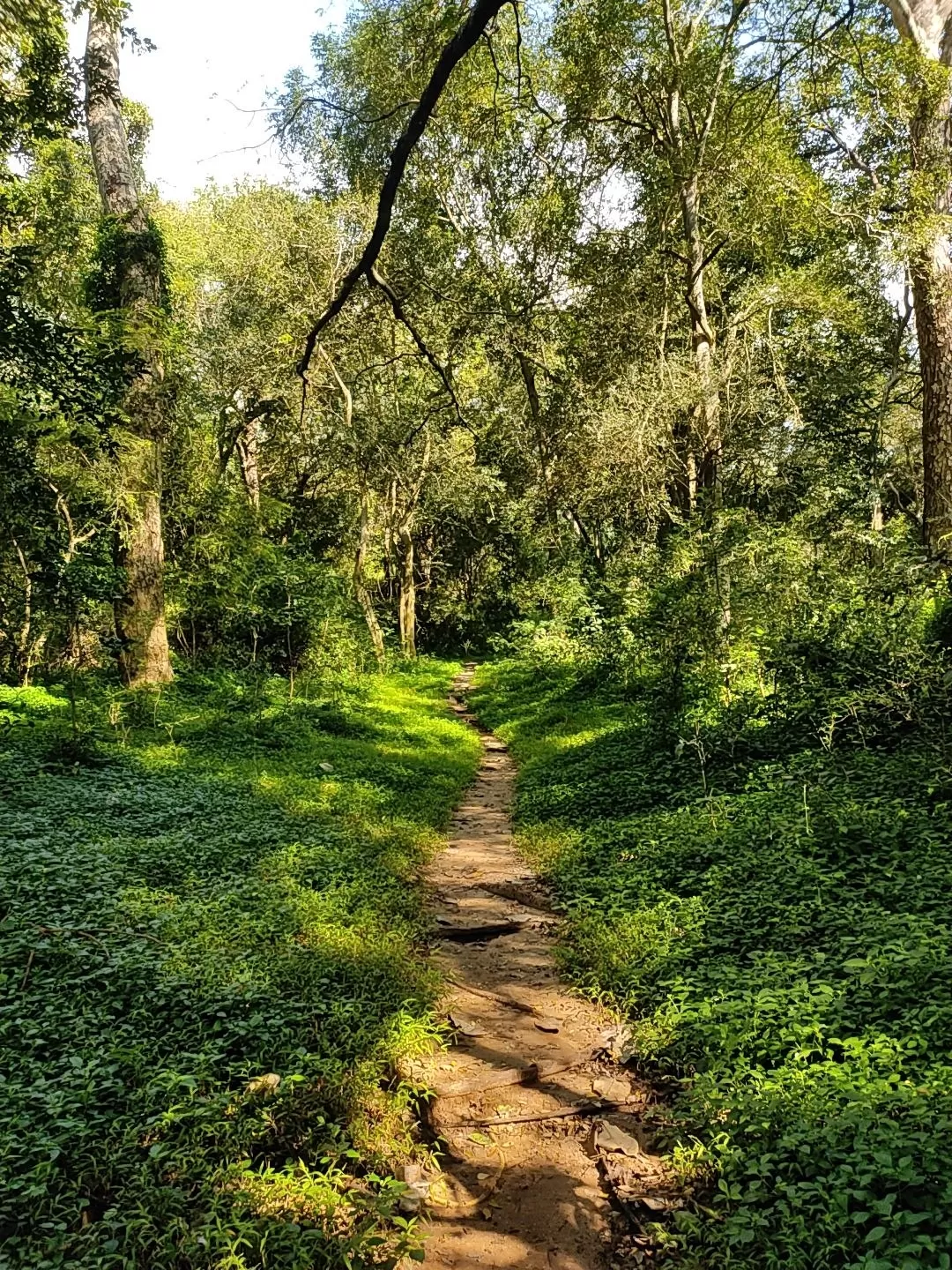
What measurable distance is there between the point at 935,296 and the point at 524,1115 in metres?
10.6

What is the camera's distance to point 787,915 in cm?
523

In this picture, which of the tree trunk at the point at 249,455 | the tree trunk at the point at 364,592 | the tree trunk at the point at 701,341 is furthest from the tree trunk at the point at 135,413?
the tree trunk at the point at 249,455

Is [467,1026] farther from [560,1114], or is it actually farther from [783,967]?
[783,967]

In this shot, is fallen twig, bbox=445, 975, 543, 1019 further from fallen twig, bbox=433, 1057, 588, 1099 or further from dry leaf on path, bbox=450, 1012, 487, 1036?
fallen twig, bbox=433, 1057, 588, 1099

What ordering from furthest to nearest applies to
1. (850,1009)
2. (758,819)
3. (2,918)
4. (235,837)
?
(235,837)
(758,819)
(2,918)
(850,1009)

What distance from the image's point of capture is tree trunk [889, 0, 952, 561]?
9.80 m

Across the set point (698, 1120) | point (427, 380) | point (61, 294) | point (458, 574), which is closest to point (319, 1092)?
A: point (698, 1120)

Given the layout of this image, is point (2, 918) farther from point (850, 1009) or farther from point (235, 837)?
point (850, 1009)

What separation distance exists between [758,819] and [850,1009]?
9.23 feet

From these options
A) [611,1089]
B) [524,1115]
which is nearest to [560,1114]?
[524,1115]

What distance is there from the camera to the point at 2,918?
206 inches

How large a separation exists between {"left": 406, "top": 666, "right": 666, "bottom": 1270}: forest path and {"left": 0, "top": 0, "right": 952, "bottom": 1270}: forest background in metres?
0.30

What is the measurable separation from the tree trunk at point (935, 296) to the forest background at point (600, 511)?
0.05 metres

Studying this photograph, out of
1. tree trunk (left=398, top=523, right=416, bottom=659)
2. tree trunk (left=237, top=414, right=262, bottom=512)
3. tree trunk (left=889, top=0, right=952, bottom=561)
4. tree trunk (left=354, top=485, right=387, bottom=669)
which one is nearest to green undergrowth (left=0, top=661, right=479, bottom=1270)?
tree trunk (left=889, top=0, right=952, bottom=561)
